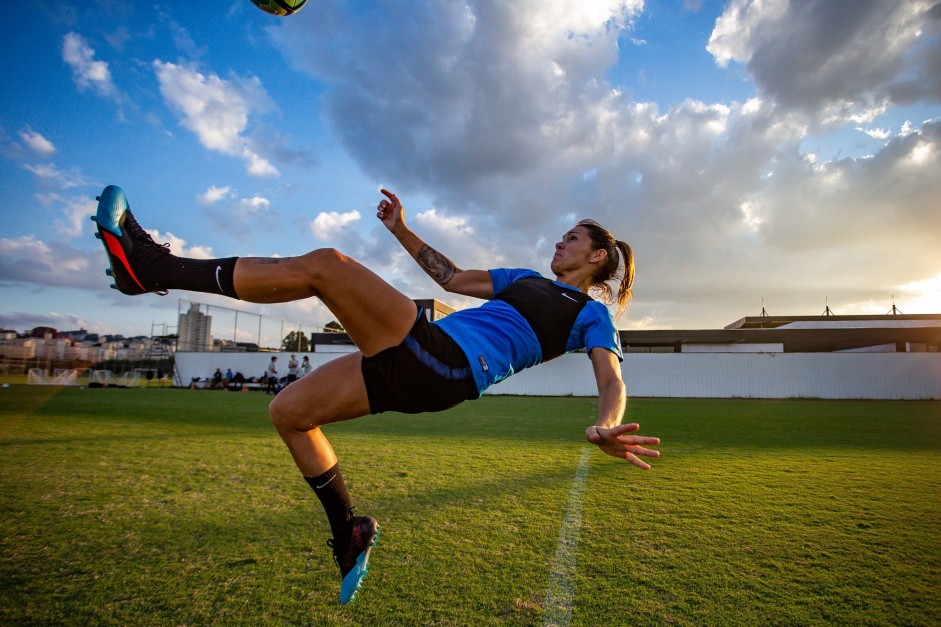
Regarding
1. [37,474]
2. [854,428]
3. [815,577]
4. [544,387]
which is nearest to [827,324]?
[544,387]

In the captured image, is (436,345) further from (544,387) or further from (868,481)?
(544,387)

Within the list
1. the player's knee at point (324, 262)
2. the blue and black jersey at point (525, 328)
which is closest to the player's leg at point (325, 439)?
the player's knee at point (324, 262)

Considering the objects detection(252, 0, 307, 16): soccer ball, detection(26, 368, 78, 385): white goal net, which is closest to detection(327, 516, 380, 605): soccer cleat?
detection(252, 0, 307, 16): soccer ball

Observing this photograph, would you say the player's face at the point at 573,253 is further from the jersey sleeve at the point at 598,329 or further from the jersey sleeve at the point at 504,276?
the jersey sleeve at the point at 598,329

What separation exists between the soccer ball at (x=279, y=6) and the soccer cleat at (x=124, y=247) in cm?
271

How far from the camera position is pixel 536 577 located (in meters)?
3.07

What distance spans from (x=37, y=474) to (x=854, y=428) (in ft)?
50.3

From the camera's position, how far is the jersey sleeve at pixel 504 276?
3514 mm

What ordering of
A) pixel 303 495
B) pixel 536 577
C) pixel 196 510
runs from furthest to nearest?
pixel 303 495 → pixel 196 510 → pixel 536 577

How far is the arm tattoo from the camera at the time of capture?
380cm

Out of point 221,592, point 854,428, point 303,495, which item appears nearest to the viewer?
A: point 221,592

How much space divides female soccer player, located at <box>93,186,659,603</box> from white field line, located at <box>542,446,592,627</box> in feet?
3.33

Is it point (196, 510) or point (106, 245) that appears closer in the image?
point (106, 245)

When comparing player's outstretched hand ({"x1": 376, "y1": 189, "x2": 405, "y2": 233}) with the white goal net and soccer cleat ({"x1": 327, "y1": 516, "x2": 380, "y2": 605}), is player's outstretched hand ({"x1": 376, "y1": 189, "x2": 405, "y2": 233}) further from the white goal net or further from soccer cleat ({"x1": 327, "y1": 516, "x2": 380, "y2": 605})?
the white goal net
